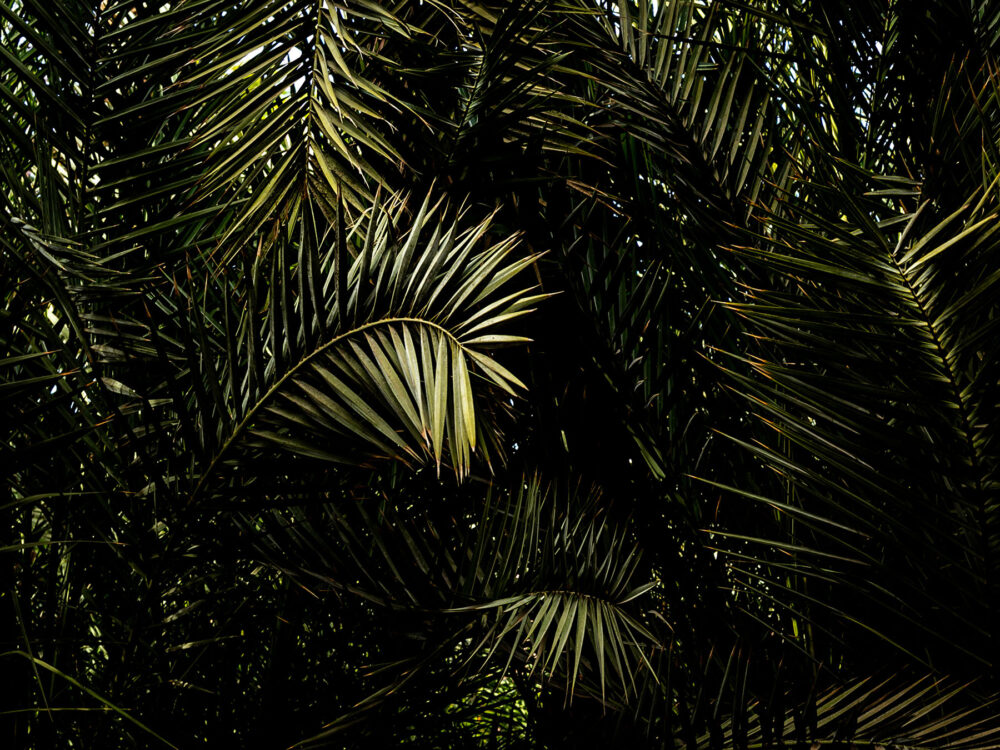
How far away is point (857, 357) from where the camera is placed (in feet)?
2.75

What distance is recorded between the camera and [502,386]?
810 mm

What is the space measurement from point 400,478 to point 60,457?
51 cm

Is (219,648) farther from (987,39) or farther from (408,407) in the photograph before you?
(987,39)

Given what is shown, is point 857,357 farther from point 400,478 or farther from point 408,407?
point 400,478

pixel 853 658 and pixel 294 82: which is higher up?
pixel 294 82

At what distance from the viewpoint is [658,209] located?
4.21 feet

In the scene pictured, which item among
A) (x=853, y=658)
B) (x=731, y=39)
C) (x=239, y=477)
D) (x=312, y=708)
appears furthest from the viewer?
(x=731, y=39)

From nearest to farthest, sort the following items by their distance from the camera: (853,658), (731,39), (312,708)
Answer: (853,658), (312,708), (731,39)

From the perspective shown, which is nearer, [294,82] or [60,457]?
[60,457]

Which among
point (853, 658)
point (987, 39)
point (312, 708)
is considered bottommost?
point (312, 708)

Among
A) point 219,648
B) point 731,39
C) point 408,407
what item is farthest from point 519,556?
point 731,39

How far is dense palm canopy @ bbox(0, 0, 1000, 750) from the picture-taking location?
879 millimetres

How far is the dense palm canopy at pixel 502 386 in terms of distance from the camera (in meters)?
0.88

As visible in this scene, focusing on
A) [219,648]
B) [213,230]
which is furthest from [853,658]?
[213,230]
